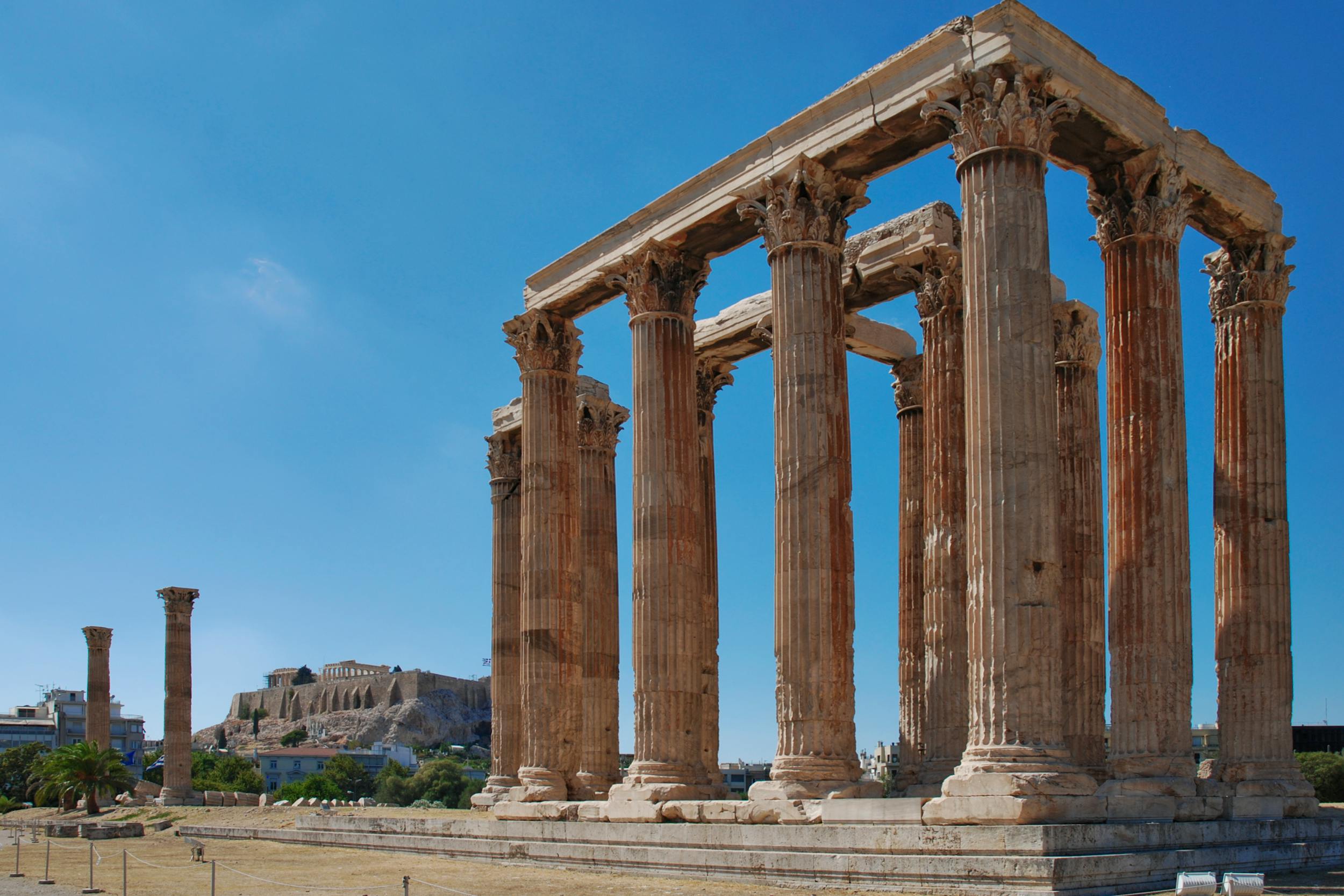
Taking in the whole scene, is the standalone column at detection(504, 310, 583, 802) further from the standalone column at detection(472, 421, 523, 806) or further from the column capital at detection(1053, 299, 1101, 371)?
the column capital at detection(1053, 299, 1101, 371)

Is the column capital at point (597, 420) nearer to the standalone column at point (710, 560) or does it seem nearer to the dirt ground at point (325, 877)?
the standalone column at point (710, 560)

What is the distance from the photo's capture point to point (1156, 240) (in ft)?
78.7

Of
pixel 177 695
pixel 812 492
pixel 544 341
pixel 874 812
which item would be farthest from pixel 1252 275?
pixel 177 695

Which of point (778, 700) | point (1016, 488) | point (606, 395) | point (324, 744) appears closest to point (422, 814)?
point (606, 395)

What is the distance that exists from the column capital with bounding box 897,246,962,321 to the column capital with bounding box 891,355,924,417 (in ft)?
14.1

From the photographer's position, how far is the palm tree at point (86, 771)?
220 feet

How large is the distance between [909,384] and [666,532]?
9527mm

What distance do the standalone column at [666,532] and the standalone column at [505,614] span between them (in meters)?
7.38

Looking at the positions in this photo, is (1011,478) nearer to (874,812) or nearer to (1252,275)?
(874,812)

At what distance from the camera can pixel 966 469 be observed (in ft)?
83.4

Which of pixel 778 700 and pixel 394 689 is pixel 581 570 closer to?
pixel 778 700

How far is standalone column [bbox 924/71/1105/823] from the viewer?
64.3ft

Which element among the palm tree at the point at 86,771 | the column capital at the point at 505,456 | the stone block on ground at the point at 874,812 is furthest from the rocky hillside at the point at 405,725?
the stone block on ground at the point at 874,812

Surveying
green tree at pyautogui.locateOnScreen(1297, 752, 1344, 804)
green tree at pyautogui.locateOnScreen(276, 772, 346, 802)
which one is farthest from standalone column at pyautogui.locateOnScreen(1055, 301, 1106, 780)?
green tree at pyautogui.locateOnScreen(276, 772, 346, 802)
